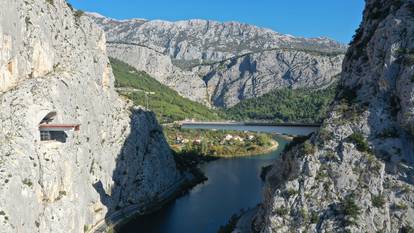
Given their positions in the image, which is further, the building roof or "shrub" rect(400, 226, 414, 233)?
the building roof

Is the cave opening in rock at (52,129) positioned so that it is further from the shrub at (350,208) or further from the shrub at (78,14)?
the shrub at (350,208)

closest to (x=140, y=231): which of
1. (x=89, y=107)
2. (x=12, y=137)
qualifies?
(x=89, y=107)

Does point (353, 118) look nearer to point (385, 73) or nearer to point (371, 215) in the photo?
point (385, 73)

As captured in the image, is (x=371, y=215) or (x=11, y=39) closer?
(x=371, y=215)

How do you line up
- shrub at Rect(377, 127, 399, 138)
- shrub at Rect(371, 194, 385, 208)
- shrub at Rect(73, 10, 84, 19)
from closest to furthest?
shrub at Rect(371, 194, 385, 208)
shrub at Rect(377, 127, 399, 138)
shrub at Rect(73, 10, 84, 19)

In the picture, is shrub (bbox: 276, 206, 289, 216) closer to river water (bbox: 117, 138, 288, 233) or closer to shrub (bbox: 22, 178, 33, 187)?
shrub (bbox: 22, 178, 33, 187)

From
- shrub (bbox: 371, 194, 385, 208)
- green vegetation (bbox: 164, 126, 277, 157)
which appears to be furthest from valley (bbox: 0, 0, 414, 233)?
green vegetation (bbox: 164, 126, 277, 157)

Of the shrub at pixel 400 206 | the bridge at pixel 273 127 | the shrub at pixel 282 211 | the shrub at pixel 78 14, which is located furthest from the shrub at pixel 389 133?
the shrub at pixel 78 14

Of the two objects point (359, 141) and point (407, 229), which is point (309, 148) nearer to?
point (359, 141)
